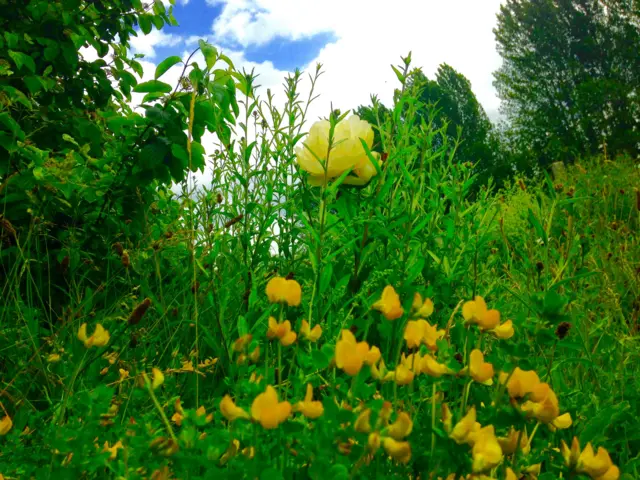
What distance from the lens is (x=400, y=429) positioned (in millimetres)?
742

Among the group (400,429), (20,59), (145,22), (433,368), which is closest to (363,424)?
(400,429)

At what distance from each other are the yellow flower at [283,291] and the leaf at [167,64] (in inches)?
63.4

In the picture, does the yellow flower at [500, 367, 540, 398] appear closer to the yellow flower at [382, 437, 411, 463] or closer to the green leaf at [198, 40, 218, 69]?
the yellow flower at [382, 437, 411, 463]

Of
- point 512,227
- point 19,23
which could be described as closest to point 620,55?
point 512,227

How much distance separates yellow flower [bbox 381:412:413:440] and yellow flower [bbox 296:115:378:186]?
964 millimetres

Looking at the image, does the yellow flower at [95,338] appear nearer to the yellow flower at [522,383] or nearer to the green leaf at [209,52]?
the yellow flower at [522,383]

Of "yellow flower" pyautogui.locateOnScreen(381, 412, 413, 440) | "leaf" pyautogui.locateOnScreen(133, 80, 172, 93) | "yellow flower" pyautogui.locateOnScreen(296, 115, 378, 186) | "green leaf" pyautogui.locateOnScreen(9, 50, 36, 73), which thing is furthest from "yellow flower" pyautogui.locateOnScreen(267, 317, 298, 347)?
"green leaf" pyautogui.locateOnScreen(9, 50, 36, 73)

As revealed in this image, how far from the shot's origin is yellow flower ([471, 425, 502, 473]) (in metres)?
0.73

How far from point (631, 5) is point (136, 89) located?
26556 millimetres

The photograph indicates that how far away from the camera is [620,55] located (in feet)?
74.0

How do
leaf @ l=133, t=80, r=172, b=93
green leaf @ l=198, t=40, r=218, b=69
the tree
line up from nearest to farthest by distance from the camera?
green leaf @ l=198, t=40, r=218, b=69 < leaf @ l=133, t=80, r=172, b=93 < the tree

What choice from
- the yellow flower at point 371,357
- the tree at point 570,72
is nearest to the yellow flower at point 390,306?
the yellow flower at point 371,357

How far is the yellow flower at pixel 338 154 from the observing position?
167cm

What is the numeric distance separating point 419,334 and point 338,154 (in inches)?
35.4
